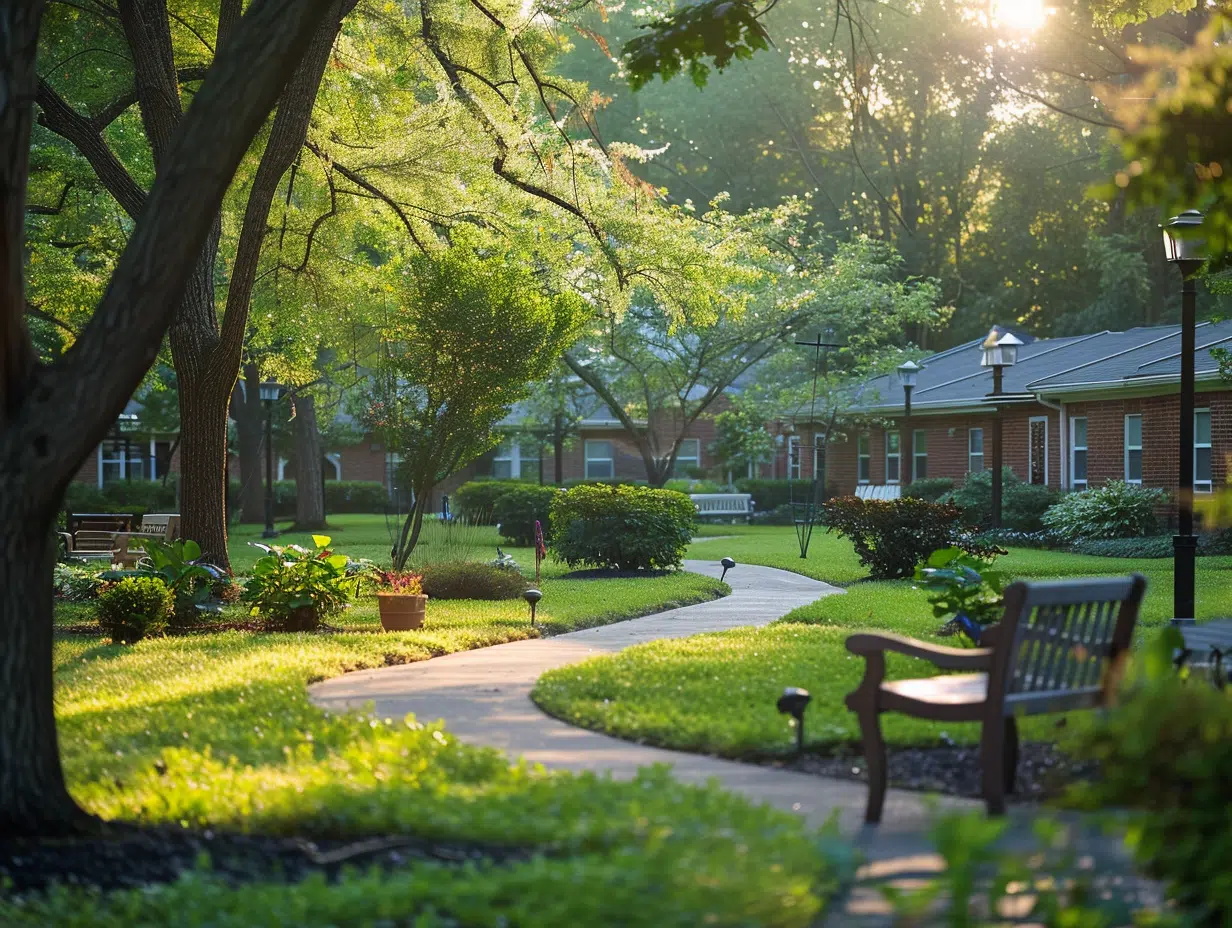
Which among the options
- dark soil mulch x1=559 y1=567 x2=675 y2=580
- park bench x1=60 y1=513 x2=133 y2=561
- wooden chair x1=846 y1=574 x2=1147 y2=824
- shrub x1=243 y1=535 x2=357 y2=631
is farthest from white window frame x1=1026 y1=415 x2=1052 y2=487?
wooden chair x1=846 y1=574 x2=1147 y2=824

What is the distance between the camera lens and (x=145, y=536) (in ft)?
72.2

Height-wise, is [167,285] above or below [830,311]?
below

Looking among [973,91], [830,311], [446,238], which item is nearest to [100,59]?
[446,238]

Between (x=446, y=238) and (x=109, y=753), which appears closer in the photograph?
(x=109, y=753)

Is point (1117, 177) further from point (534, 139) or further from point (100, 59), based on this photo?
point (100, 59)

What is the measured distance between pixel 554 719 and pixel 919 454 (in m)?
31.1

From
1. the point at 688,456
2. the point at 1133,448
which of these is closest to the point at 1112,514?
the point at 1133,448

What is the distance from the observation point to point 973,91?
163ft

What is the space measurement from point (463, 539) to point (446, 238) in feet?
17.4

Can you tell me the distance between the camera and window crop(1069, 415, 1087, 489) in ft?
100

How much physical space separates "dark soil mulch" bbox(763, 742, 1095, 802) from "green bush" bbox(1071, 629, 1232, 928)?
7.22 ft

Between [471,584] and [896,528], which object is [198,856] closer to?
[471,584]

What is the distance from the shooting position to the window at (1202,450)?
1045 inches

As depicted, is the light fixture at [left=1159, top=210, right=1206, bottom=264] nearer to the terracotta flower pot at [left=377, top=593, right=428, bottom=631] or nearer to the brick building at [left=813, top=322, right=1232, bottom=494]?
the terracotta flower pot at [left=377, top=593, right=428, bottom=631]
